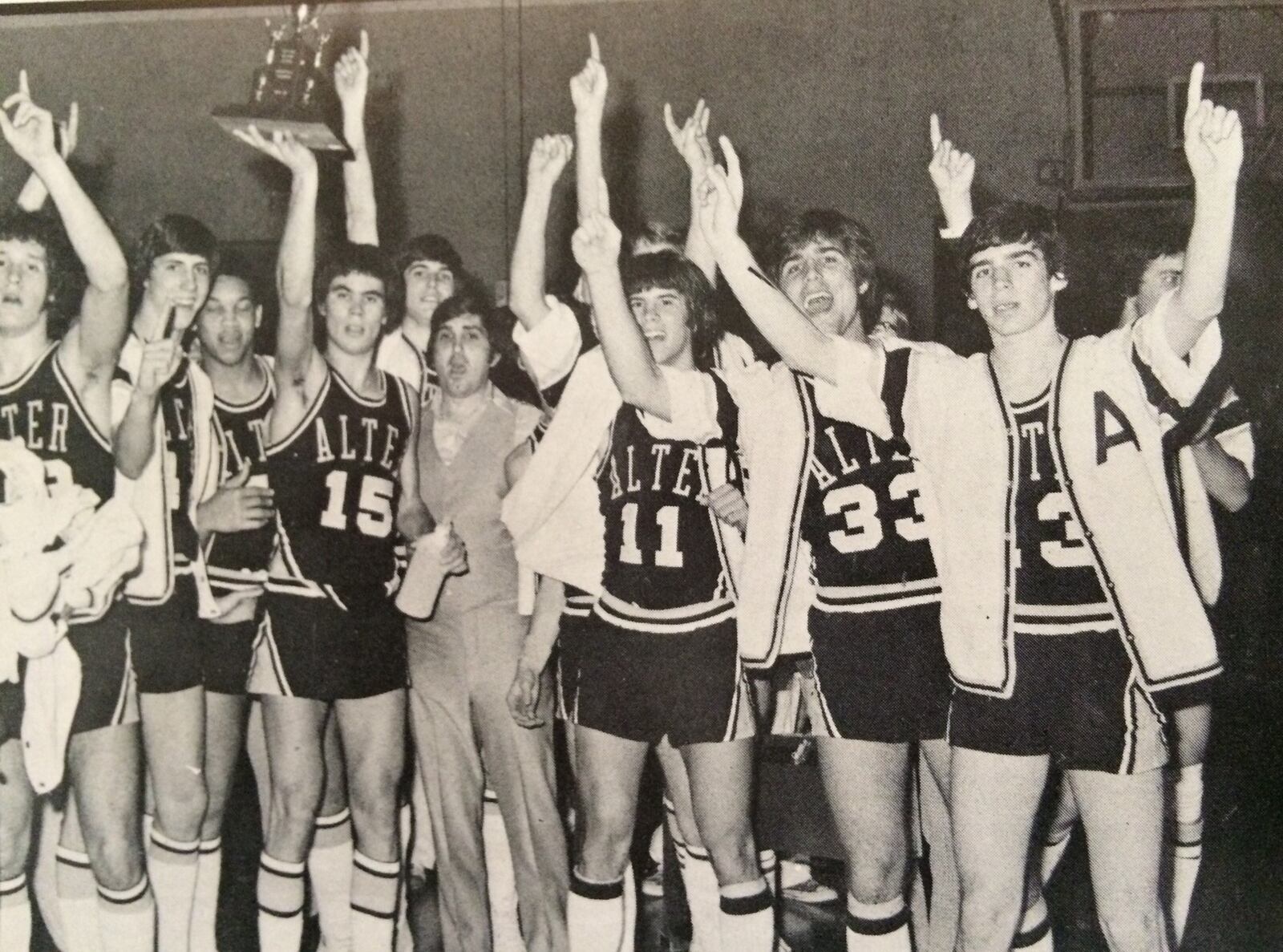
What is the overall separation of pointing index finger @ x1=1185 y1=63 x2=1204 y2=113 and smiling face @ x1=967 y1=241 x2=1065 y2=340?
40cm

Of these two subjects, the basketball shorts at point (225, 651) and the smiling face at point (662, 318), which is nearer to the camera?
the smiling face at point (662, 318)

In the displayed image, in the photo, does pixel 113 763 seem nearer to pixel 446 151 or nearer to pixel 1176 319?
pixel 446 151

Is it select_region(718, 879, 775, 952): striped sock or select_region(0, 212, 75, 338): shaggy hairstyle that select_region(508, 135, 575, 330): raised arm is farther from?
select_region(718, 879, 775, 952): striped sock

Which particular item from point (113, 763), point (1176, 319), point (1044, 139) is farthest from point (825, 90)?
point (113, 763)

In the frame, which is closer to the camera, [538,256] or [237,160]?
[538,256]

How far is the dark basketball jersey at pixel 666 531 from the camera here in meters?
2.08

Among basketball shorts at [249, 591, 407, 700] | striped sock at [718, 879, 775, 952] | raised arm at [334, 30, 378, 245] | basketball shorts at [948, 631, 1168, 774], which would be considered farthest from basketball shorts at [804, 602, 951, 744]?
raised arm at [334, 30, 378, 245]

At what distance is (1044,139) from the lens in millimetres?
2254

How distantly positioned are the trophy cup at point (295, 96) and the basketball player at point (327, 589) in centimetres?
4

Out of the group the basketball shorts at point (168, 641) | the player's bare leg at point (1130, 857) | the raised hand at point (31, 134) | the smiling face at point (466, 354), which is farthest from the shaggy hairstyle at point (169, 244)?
the player's bare leg at point (1130, 857)

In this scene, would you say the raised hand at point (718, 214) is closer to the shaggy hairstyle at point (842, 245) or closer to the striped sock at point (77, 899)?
the shaggy hairstyle at point (842, 245)

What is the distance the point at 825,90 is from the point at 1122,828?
1526mm

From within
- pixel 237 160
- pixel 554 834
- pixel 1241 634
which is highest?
pixel 237 160

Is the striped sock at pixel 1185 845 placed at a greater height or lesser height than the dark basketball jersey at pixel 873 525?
lesser
